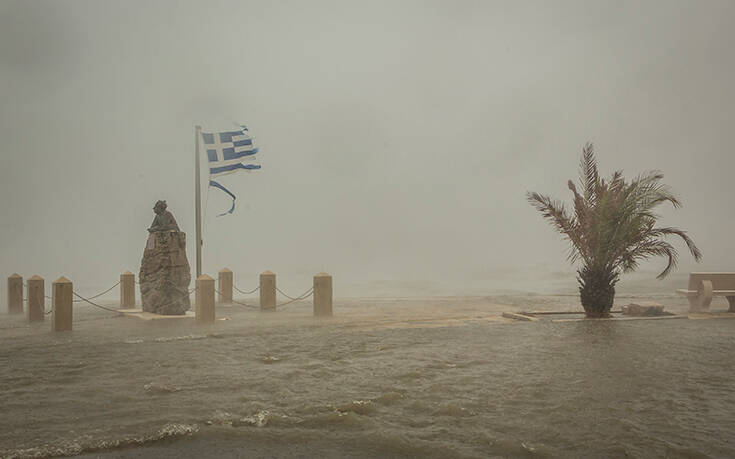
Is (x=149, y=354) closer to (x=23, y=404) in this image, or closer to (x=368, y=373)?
(x=23, y=404)

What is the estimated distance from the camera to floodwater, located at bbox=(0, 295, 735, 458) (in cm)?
471

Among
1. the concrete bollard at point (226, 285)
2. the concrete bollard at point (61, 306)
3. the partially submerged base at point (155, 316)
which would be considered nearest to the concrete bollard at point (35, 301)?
the partially submerged base at point (155, 316)

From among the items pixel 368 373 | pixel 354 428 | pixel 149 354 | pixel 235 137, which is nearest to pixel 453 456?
pixel 354 428

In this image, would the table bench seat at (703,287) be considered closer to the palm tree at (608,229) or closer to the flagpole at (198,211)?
the palm tree at (608,229)

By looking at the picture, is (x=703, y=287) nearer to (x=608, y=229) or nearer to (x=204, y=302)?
(x=608, y=229)

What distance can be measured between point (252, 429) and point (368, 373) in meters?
2.31

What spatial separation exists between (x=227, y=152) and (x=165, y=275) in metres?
4.06

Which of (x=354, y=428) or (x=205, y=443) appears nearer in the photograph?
(x=205, y=443)

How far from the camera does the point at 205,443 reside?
4781mm

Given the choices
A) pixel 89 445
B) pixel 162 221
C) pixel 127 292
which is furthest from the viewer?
pixel 127 292

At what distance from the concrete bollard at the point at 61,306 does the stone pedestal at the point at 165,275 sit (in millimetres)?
2744

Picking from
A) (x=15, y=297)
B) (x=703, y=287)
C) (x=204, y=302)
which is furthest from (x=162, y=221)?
(x=703, y=287)

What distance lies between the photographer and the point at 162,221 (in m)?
14.1

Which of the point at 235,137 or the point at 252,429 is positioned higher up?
the point at 235,137
